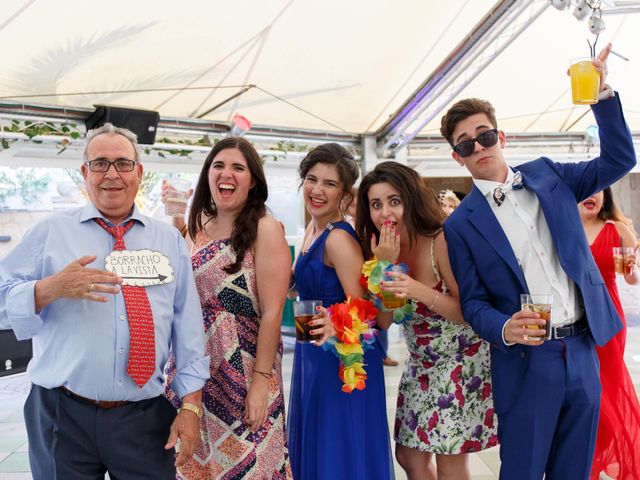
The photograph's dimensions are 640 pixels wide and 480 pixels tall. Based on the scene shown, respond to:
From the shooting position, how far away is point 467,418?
91.4 inches

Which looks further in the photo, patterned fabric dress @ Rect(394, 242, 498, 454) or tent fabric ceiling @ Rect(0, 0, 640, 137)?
tent fabric ceiling @ Rect(0, 0, 640, 137)

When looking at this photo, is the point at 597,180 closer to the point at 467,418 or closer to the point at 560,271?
the point at 560,271

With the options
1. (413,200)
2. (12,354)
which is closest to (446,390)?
(413,200)

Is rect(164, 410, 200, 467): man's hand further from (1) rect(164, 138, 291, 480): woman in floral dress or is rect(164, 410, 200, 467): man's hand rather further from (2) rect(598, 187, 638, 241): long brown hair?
(2) rect(598, 187, 638, 241): long brown hair

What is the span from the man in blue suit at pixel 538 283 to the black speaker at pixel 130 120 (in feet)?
16.8

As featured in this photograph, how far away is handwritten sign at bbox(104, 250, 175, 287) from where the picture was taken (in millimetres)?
1752

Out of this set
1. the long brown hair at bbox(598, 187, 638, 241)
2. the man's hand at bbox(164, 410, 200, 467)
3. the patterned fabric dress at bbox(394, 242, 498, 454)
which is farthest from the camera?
the long brown hair at bbox(598, 187, 638, 241)

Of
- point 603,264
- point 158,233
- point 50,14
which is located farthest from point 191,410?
point 50,14

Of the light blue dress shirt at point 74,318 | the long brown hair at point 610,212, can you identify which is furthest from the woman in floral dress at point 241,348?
the long brown hair at point 610,212

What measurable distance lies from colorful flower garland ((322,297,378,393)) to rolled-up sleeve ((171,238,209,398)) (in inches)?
20.1

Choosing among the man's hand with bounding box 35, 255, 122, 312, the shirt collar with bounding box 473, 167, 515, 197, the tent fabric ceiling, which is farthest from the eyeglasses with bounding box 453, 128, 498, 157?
the tent fabric ceiling

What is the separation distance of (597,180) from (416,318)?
820 millimetres

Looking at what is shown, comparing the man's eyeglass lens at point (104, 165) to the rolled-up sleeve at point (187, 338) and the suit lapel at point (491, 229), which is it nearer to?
the rolled-up sleeve at point (187, 338)

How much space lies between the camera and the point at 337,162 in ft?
8.13
